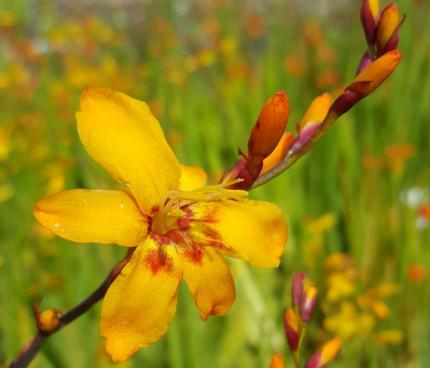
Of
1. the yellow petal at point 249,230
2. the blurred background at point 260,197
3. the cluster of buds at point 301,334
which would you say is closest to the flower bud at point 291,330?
the cluster of buds at point 301,334

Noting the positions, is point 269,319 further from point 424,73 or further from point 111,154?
point 424,73

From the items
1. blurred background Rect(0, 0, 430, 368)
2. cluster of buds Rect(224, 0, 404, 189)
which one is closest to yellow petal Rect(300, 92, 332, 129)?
cluster of buds Rect(224, 0, 404, 189)

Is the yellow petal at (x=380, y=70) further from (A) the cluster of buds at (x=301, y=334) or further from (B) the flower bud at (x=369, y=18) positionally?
(A) the cluster of buds at (x=301, y=334)

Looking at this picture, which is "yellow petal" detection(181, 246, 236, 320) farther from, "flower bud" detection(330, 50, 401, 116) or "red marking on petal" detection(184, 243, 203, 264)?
"flower bud" detection(330, 50, 401, 116)

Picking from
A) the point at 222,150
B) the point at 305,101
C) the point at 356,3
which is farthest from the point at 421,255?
the point at 356,3

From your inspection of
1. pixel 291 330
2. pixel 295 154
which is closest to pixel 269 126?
pixel 295 154

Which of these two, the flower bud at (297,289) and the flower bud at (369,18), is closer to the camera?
the flower bud at (369,18)

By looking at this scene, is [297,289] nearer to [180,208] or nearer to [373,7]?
[180,208]
